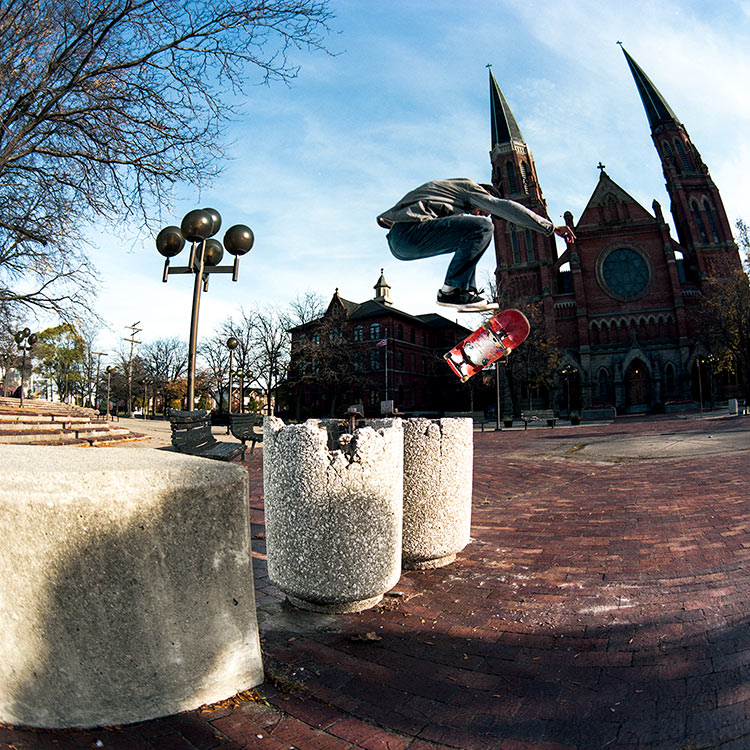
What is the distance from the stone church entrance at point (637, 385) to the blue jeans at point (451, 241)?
45.7m

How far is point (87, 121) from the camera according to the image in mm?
10344

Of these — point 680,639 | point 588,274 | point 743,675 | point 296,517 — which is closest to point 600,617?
point 680,639

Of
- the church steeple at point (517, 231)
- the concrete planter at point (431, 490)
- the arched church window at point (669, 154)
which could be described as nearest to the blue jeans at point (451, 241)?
the concrete planter at point (431, 490)

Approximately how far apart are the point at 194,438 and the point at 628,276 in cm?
4875

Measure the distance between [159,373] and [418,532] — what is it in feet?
252

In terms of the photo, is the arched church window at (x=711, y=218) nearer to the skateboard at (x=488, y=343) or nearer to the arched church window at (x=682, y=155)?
the arched church window at (x=682, y=155)

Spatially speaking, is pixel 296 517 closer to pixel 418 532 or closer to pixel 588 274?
pixel 418 532

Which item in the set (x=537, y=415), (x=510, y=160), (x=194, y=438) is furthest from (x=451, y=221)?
(x=510, y=160)

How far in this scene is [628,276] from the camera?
4591 centimetres

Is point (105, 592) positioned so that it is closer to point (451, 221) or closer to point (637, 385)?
point (451, 221)

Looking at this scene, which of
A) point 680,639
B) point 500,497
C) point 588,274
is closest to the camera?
point 680,639

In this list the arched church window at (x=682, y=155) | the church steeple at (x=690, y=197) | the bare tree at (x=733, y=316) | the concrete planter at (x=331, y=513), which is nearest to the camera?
the concrete planter at (x=331, y=513)

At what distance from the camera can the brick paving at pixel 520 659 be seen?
1.49m

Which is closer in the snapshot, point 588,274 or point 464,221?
point 464,221
